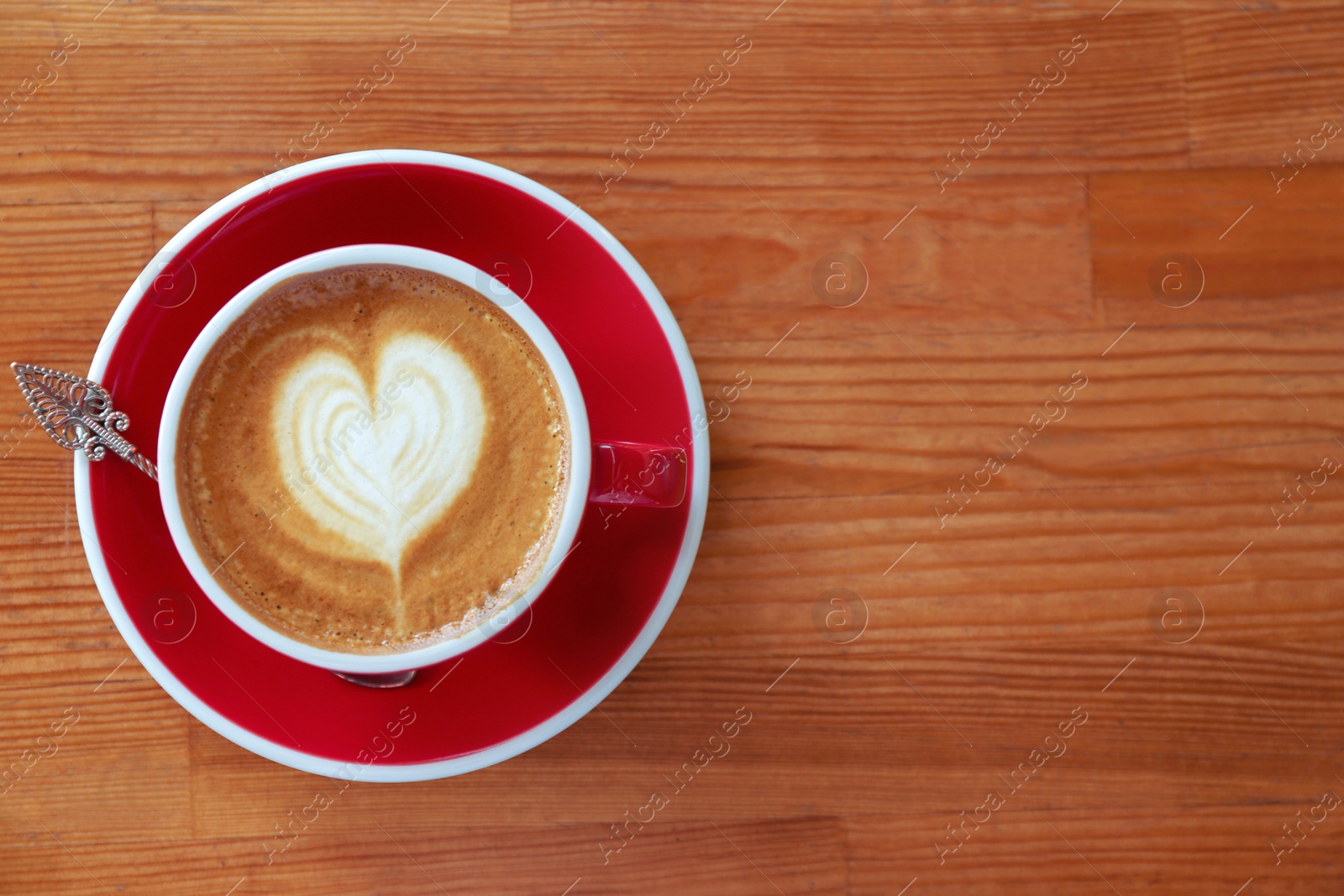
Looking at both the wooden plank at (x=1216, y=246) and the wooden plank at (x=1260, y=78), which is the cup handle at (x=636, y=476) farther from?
the wooden plank at (x=1260, y=78)

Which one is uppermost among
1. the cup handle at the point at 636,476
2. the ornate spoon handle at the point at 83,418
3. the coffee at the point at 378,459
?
the ornate spoon handle at the point at 83,418

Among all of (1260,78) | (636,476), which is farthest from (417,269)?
(1260,78)

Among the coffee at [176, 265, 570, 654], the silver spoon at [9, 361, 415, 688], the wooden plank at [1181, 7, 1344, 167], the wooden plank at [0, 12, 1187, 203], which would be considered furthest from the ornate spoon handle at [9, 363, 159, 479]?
the wooden plank at [1181, 7, 1344, 167]

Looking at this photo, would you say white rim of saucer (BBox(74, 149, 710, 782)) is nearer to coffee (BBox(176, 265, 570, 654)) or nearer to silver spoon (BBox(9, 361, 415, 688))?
silver spoon (BBox(9, 361, 415, 688))

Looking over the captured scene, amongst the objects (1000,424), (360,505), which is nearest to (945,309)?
(1000,424)

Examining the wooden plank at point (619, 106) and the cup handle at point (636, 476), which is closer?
the cup handle at point (636, 476)

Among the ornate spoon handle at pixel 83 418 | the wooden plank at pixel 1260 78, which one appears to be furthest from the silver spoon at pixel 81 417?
the wooden plank at pixel 1260 78

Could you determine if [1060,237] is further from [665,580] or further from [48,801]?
[48,801]
